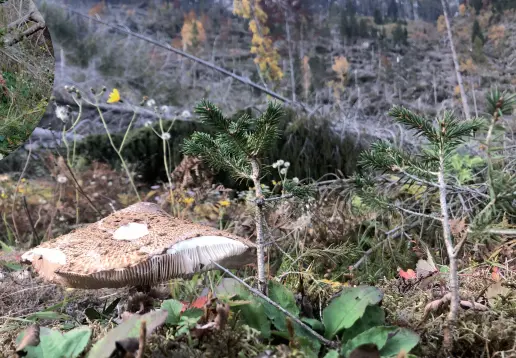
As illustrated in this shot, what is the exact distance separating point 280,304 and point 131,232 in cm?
37

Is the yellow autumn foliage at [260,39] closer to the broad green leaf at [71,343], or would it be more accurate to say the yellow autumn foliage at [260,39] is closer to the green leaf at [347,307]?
the green leaf at [347,307]

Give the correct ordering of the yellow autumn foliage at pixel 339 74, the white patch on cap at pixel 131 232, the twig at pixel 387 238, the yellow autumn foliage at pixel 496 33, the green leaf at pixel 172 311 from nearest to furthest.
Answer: the green leaf at pixel 172 311 < the white patch on cap at pixel 131 232 < the twig at pixel 387 238 < the yellow autumn foliage at pixel 496 33 < the yellow autumn foliage at pixel 339 74

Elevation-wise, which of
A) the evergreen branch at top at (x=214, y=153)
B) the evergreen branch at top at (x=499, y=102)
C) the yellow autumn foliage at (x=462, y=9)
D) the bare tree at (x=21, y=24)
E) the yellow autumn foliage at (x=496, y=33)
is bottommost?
the evergreen branch at top at (x=214, y=153)

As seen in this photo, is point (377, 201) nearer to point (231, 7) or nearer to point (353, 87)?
point (353, 87)

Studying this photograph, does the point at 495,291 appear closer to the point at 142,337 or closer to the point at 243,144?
the point at 243,144

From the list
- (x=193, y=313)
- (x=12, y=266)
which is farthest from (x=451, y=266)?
(x=12, y=266)

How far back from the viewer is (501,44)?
4.37 m

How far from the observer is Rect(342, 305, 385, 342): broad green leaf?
86 cm

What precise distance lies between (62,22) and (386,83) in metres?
3.88

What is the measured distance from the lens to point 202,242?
0.97m

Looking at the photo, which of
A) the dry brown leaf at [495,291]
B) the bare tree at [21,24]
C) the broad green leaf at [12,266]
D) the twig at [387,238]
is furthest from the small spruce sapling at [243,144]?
the bare tree at [21,24]

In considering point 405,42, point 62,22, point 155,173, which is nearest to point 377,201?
point 155,173

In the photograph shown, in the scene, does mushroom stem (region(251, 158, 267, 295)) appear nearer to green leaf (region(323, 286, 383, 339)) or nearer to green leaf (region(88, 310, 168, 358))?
green leaf (region(323, 286, 383, 339))

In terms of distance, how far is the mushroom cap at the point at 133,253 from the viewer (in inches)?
35.7
